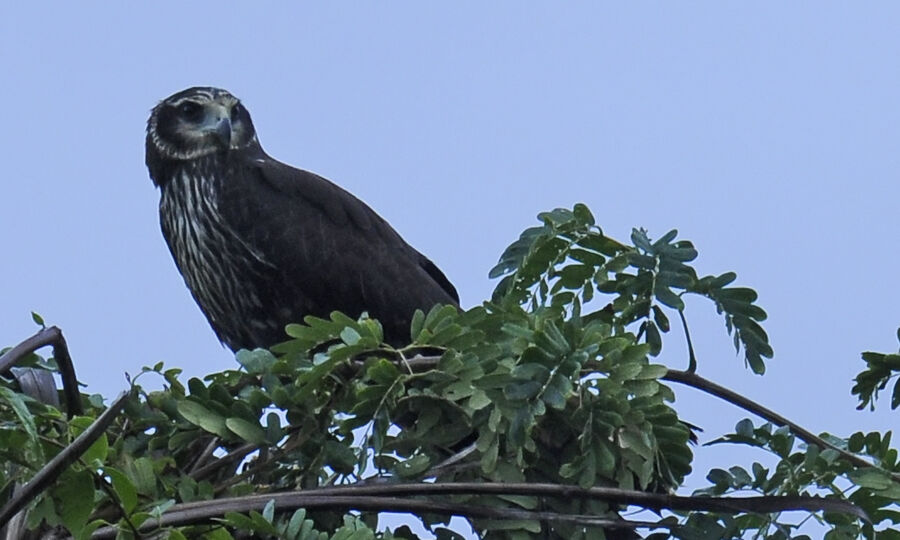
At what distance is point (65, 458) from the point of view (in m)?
2.10

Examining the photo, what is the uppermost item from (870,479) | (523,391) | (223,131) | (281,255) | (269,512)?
(223,131)

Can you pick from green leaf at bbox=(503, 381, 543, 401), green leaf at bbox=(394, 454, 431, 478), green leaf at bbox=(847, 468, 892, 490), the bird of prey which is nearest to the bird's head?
the bird of prey

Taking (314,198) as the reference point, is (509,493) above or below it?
below

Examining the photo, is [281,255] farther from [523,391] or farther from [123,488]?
[123,488]

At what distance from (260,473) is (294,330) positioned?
0.92 feet

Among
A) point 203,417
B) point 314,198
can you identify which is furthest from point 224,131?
point 203,417

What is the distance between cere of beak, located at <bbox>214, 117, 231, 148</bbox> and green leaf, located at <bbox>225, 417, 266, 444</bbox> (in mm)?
3087

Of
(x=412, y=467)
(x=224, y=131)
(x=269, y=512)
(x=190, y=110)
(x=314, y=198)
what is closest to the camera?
(x=269, y=512)

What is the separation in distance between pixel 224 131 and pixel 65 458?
3709 mm

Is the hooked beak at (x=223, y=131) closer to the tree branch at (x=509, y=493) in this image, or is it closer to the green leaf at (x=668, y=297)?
the green leaf at (x=668, y=297)

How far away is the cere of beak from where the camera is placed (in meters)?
5.63

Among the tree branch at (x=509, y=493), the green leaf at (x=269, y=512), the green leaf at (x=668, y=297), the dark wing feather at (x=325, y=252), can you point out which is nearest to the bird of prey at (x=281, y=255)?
the dark wing feather at (x=325, y=252)

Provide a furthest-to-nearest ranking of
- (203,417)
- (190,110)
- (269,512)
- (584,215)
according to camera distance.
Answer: (190,110) < (584,215) < (203,417) < (269,512)

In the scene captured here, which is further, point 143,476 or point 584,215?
point 584,215
